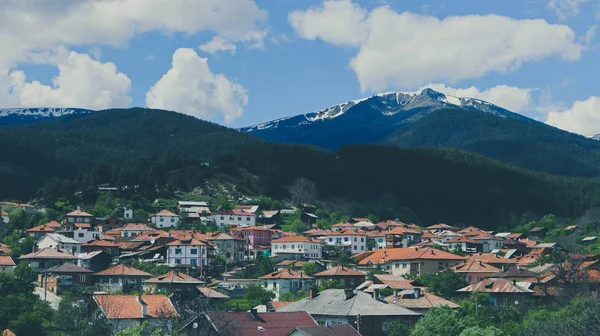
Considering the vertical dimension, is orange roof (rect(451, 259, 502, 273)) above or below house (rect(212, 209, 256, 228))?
below

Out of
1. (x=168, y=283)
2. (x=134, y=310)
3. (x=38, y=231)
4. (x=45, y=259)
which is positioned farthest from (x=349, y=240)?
(x=134, y=310)

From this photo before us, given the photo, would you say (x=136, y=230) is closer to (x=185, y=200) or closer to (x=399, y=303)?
(x=185, y=200)

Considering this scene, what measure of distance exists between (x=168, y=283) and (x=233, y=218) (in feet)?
212

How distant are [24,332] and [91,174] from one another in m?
108

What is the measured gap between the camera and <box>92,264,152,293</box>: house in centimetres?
9169

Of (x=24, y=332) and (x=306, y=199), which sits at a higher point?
(x=306, y=199)

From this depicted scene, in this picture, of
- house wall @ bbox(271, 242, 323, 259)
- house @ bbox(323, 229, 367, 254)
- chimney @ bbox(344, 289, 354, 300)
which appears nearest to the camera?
chimney @ bbox(344, 289, 354, 300)

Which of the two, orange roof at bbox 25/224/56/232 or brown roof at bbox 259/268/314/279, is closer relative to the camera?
brown roof at bbox 259/268/314/279

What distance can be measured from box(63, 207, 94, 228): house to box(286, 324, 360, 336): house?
3007 inches

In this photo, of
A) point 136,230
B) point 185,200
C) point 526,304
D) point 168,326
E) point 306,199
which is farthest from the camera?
point 306,199

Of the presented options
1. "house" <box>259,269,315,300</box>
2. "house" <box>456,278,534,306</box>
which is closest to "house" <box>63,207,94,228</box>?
"house" <box>259,269,315,300</box>

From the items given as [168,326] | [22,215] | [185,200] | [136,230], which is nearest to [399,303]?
[168,326]

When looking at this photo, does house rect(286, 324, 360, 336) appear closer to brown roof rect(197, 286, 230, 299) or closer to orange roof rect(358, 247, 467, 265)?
brown roof rect(197, 286, 230, 299)

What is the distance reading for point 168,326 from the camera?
67.4 meters
